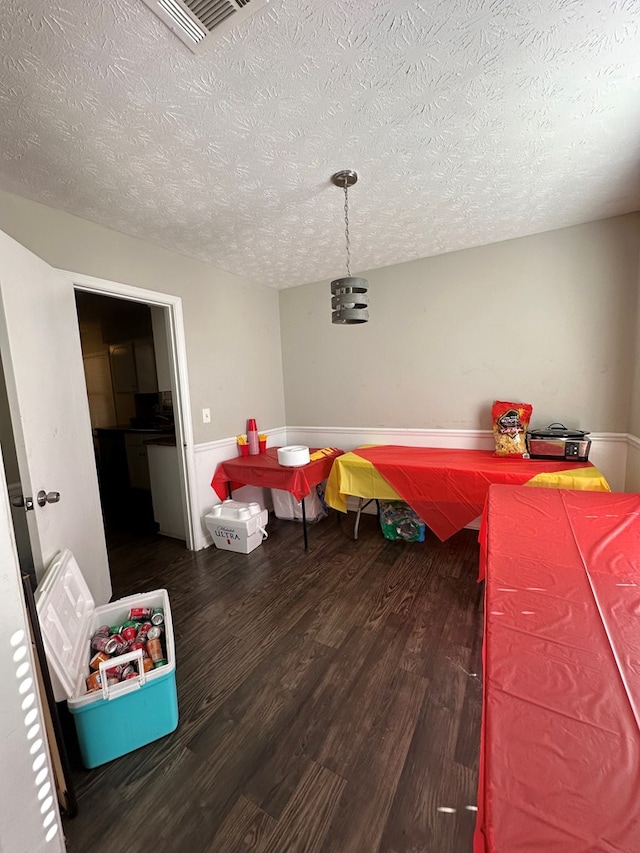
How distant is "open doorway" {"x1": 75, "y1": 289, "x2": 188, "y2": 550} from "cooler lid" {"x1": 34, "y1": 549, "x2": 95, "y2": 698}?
123cm

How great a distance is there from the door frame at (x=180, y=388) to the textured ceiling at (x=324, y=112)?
0.42 m

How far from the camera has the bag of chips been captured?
250 centimetres

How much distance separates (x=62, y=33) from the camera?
0.98 meters

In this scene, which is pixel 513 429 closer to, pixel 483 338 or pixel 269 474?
pixel 483 338

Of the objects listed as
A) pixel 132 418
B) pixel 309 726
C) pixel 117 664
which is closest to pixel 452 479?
pixel 309 726

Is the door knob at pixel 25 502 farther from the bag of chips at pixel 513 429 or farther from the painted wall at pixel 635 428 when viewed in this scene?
the painted wall at pixel 635 428

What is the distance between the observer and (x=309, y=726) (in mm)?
1325

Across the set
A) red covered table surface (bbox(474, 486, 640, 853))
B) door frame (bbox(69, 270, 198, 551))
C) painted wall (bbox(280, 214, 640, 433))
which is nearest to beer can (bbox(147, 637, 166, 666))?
red covered table surface (bbox(474, 486, 640, 853))

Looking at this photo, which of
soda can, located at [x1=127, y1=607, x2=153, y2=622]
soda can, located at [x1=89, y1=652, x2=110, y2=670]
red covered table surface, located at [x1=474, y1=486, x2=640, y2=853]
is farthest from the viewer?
soda can, located at [x1=127, y1=607, x2=153, y2=622]

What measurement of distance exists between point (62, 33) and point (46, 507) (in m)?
1.64

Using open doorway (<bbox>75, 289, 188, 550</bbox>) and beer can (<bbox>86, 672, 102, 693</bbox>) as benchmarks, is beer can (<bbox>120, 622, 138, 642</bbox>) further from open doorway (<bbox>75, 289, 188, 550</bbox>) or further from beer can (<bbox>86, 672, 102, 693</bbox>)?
open doorway (<bbox>75, 289, 188, 550</bbox>)

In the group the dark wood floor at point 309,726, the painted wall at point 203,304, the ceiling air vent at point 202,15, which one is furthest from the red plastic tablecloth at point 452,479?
the ceiling air vent at point 202,15

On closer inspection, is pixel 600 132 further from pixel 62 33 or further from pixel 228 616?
pixel 228 616

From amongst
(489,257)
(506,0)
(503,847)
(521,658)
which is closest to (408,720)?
(521,658)
